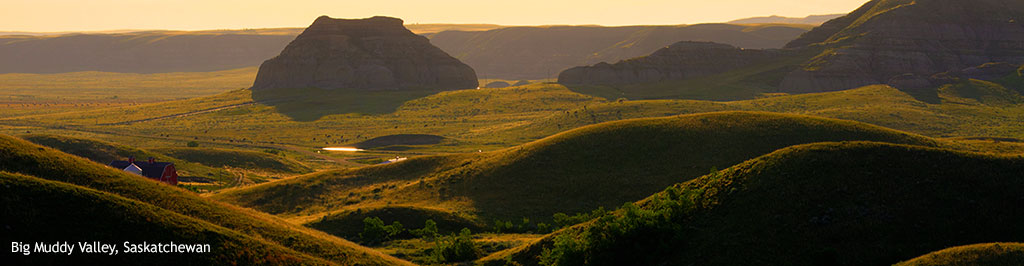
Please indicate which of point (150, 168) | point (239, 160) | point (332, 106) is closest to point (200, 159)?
point (239, 160)

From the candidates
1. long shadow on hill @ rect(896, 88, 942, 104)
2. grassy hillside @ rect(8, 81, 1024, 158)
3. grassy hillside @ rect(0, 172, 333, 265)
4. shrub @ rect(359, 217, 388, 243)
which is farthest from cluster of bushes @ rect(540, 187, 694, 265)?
long shadow on hill @ rect(896, 88, 942, 104)

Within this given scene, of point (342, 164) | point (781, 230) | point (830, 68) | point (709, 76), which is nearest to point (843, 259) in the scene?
point (781, 230)

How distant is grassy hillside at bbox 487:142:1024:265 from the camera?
90.3 ft

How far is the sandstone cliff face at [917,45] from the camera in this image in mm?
170500

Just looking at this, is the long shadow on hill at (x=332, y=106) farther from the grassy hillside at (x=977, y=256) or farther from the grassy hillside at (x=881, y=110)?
the grassy hillside at (x=977, y=256)

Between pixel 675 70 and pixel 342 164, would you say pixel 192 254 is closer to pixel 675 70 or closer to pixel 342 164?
pixel 342 164

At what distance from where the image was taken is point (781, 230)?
95.7 feet

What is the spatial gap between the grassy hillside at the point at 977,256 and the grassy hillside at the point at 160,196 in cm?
2036

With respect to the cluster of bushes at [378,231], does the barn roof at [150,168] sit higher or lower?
lower

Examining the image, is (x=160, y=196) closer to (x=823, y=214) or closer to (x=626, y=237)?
(x=626, y=237)

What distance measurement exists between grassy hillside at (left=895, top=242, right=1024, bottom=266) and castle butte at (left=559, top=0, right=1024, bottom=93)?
14749cm

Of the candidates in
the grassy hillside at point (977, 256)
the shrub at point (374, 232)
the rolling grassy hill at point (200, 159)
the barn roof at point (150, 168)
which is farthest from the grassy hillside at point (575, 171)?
the grassy hillside at point (977, 256)

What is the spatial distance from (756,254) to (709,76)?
171 metres

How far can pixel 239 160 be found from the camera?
10544cm
